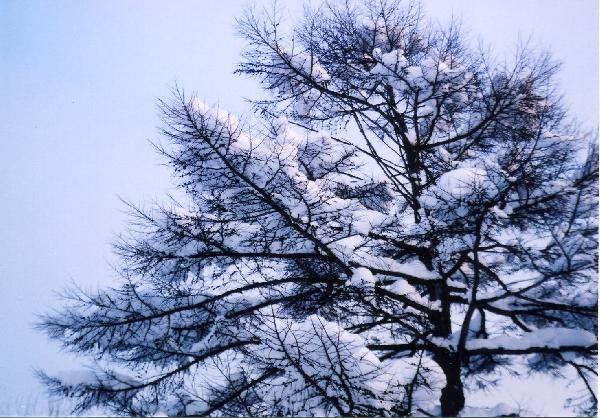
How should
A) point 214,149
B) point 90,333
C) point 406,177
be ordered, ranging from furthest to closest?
point 406,177 → point 90,333 → point 214,149

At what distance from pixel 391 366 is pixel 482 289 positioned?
3.37 m

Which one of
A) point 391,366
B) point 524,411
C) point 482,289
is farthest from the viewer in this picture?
point 482,289

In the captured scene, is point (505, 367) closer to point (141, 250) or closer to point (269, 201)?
point (269, 201)

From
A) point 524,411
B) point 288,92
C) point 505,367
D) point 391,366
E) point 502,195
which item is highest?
point 288,92

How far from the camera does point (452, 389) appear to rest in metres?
3.84

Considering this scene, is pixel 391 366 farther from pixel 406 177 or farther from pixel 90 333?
pixel 90 333

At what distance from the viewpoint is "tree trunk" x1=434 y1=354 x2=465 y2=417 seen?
147 inches

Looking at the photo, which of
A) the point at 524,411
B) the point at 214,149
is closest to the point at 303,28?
the point at 214,149

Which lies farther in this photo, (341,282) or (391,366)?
(341,282)

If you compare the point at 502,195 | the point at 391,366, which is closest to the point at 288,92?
the point at 502,195

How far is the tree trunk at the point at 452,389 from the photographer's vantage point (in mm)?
3733

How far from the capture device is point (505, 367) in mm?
5582

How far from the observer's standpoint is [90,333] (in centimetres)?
413

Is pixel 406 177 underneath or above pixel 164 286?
above
